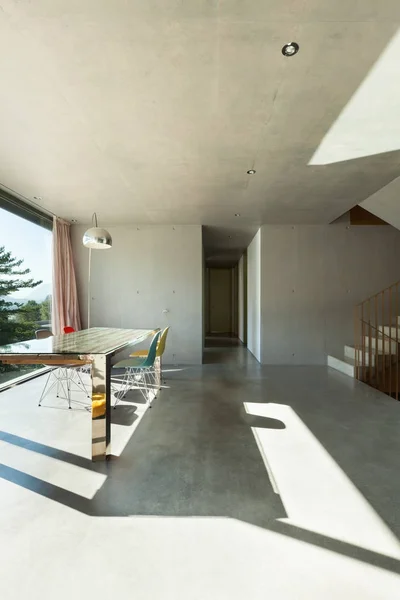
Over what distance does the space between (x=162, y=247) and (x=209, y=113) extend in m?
4.05

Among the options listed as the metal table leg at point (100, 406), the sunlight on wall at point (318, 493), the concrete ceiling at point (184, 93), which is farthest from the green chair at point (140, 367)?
the concrete ceiling at point (184, 93)

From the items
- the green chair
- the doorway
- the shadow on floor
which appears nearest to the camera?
the shadow on floor

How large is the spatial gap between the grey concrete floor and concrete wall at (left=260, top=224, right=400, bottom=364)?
302 cm

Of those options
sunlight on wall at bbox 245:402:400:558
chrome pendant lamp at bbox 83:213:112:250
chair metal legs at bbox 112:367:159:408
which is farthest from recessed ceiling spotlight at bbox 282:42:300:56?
chair metal legs at bbox 112:367:159:408

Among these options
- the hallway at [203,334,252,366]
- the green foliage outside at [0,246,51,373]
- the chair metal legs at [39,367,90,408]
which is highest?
the green foliage outside at [0,246,51,373]

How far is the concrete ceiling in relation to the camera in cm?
191

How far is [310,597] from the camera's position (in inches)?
49.5

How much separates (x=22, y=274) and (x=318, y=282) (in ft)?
18.2

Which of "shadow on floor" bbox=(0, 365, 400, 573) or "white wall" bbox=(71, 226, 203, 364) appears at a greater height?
"white wall" bbox=(71, 226, 203, 364)

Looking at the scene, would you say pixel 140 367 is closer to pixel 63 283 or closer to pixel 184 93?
pixel 184 93

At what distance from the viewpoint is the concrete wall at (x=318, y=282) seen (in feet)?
21.5

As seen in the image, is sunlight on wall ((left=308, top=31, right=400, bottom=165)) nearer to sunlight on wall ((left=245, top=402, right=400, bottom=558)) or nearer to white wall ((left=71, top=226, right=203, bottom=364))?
sunlight on wall ((left=245, top=402, right=400, bottom=558))

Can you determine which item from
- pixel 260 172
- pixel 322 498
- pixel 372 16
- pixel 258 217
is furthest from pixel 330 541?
pixel 258 217

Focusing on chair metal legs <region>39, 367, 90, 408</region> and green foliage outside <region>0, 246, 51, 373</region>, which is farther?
green foliage outside <region>0, 246, 51, 373</region>
